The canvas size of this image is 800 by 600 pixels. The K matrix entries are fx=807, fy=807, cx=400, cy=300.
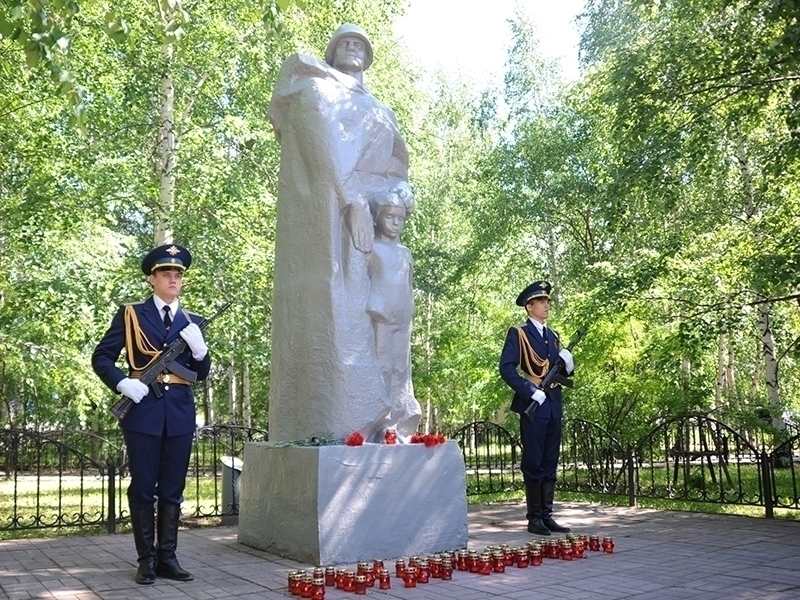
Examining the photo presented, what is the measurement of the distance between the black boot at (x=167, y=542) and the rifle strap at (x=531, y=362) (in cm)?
315

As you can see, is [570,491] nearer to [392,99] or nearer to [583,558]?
[583,558]

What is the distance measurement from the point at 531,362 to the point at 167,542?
3324 mm

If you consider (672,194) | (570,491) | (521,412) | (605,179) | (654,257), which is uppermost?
(605,179)

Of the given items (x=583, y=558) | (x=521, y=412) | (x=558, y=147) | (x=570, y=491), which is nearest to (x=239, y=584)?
(x=583, y=558)

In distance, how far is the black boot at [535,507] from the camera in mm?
6895

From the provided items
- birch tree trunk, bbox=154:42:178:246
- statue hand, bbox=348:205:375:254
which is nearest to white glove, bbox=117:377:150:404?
statue hand, bbox=348:205:375:254

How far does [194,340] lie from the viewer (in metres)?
5.23

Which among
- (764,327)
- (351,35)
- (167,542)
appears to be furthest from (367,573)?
(764,327)

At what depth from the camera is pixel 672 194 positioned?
1012 cm

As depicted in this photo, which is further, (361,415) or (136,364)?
(361,415)

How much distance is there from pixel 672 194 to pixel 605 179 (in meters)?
5.93

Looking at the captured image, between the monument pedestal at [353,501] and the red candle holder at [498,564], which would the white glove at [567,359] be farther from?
the red candle holder at [498,564]

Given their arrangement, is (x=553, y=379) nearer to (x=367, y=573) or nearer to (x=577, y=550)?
(x=577, y=550)

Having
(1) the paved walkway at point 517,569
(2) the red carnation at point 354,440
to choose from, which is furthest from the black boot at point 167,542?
(2) the red carnation at point 354,440
